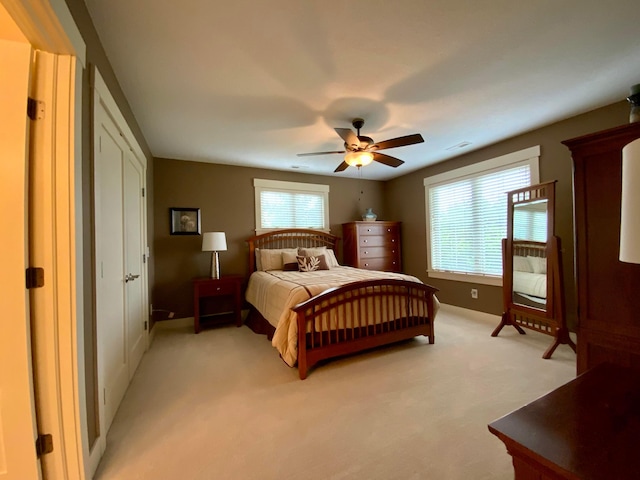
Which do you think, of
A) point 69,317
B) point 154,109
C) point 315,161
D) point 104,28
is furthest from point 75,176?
point 315,161

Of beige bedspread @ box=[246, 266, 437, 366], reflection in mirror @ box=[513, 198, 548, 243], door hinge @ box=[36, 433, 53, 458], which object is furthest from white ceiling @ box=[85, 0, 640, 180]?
door hinge @ box=[36, 433, 53, 458]

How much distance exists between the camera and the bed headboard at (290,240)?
4.56m

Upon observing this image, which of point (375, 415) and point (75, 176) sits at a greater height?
point (75, 176)

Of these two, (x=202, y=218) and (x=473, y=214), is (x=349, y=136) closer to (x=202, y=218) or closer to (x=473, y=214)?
(x=473, y=214)

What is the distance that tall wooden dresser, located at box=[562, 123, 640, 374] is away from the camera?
1.41 metres

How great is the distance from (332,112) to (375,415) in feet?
8.85

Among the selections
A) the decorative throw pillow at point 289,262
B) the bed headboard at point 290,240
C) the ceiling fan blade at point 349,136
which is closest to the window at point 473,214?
the bed headboard at point 290,240

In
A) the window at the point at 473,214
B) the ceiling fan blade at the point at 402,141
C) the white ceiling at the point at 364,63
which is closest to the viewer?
the white ceiling at the point at 364,63

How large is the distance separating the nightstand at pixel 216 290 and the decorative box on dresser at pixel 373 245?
2085 mm

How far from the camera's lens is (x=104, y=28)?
5.55 ft

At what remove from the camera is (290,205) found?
5004 mm

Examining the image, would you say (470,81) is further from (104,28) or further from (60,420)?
(60,420)

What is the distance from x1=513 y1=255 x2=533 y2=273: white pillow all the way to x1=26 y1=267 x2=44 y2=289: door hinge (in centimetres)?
426

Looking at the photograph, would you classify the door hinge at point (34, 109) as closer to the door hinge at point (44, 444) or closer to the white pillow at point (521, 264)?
the door hinge at point (44, 444)
